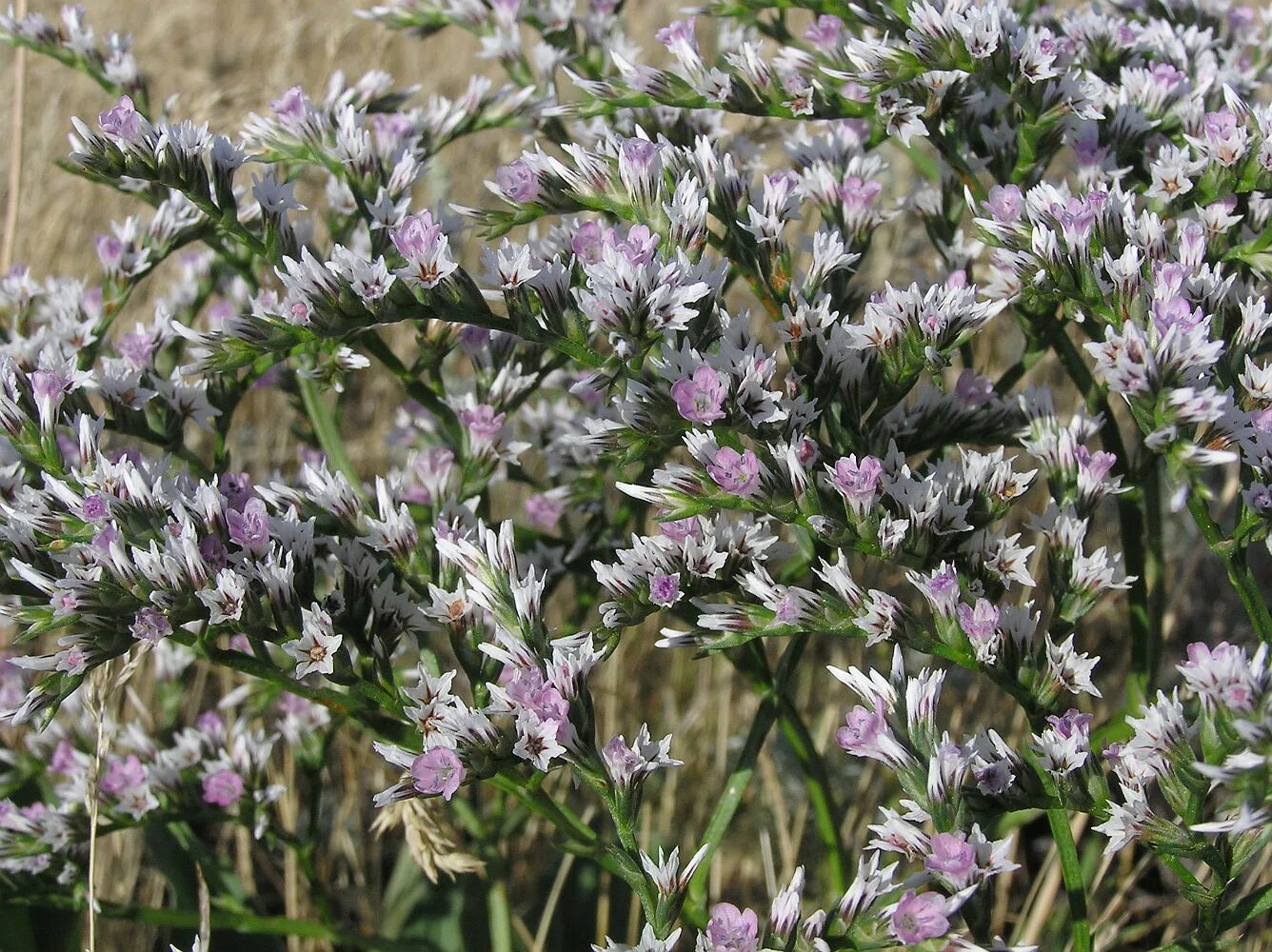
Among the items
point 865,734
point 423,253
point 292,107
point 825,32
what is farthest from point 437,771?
point 825,32

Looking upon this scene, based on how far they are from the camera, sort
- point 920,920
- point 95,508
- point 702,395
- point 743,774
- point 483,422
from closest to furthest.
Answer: point 920,920, point 702,395, point 95,508, point 743,774, point 483,422

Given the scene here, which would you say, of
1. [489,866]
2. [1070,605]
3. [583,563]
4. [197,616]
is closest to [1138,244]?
[1070,605]

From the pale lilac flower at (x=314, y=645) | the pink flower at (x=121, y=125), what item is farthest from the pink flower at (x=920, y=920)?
the pink flower at (x=121, y=125)

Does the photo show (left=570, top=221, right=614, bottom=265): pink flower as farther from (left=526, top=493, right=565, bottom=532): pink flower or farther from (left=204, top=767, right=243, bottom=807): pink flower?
(left=204, top=767, right=243, bottom=807): pink flower

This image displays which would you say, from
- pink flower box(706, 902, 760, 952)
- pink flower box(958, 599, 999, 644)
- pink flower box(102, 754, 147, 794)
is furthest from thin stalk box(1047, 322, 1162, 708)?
pink flower box(102, 754, 147, 794)

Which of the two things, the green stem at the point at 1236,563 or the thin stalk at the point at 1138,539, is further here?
the thin stalk at the point at 1138,539

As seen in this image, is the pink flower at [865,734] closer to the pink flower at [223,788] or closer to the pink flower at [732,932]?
the pink flower at [732,932]

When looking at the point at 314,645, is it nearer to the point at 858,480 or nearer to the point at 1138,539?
the point at 858,480
